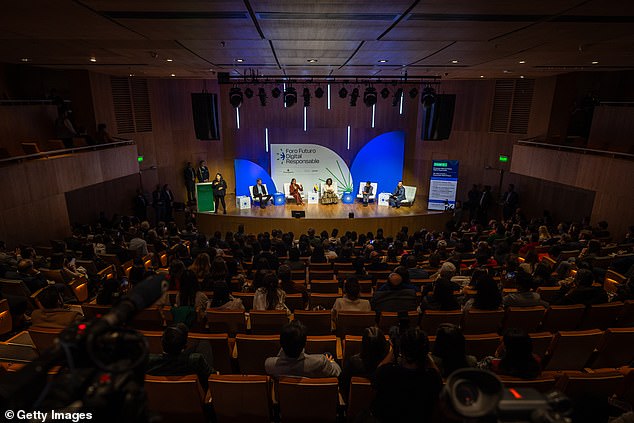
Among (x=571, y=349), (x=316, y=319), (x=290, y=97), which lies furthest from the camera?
(x=290, y=97)

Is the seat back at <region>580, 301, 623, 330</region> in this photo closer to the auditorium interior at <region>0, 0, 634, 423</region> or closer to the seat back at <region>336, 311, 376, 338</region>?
the auditorium interior at <region>0, 0, 634, 423</region>

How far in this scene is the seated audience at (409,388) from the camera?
195cm

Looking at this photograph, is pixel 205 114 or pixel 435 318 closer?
pixel 435 318

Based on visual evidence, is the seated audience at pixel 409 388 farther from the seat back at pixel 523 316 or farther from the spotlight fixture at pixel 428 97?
the spotlight fixture at pixel 428 97

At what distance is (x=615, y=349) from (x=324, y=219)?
8.83m

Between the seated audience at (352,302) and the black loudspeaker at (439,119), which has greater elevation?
the black loudspeaker at (439,119)

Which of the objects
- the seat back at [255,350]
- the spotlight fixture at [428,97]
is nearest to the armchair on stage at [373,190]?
the spotlight fixture at [428,97]

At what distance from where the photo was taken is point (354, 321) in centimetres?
389

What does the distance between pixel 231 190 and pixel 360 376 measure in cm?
1276

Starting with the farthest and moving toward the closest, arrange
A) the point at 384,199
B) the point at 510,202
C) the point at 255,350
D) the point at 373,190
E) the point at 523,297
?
the point at 373,190 < the point at 384,199 < the point at 510,202 < the point at 523,297 < the point at 255,350

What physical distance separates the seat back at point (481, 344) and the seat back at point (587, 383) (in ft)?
2.33

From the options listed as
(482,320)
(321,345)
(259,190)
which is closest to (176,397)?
(321,345)

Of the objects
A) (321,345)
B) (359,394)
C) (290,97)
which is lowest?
(321,345)

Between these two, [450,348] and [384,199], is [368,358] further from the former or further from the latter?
[384,199]
